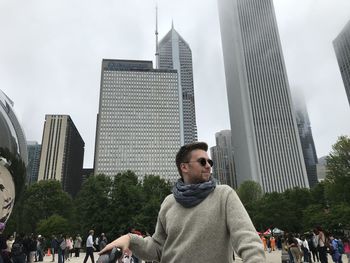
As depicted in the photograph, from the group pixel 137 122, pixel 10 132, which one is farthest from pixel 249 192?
pixel 137 122

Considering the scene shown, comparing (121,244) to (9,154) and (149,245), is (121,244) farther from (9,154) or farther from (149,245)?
(9,154)

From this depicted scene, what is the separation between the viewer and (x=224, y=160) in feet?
601

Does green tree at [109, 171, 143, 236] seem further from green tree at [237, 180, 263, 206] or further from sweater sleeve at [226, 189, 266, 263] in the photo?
sweater sleeve at [226, 189, 266, 263]

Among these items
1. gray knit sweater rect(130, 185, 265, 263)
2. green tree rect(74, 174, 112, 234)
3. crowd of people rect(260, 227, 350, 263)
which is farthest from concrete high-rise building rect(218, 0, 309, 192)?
gray knit sweater rect(130, 185, 265, 263)

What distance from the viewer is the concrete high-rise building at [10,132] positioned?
3936 millimetres

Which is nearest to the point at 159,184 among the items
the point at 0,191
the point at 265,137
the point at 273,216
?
the point at 273,216

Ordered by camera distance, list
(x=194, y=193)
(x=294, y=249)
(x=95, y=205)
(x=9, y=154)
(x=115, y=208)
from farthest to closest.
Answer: (x=95, y=205), (x=115, y=208), (x=294, y=249), (x=9, y=154), (x=194, y=193)

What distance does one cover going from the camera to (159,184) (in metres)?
48.7

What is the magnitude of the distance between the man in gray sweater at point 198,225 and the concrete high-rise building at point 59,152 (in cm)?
14647

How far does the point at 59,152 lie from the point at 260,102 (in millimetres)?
97415

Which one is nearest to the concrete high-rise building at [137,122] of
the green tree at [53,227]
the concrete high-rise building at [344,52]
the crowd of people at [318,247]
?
the concrete high-rise building at [344,52]

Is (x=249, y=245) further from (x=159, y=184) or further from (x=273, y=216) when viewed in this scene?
(x=273, y=216)

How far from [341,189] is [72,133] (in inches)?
5626

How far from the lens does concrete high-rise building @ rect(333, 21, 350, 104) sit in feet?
351
